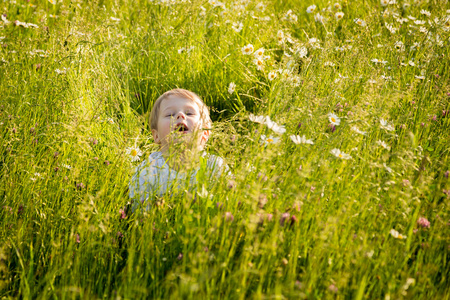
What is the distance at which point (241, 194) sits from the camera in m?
1.73

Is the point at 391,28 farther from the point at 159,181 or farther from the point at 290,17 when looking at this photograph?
the point at 159,181

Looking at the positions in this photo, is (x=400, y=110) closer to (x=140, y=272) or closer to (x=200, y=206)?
(x=200, y=206)

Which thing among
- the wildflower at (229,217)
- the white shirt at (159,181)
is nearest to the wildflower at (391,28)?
the white shirt at (159,181)

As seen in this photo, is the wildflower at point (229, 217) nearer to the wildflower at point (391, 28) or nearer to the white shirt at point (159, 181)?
the white shirt at point (159, 181)

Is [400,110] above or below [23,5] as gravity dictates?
below

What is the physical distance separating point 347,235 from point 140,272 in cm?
75

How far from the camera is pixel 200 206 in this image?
1.78 metres

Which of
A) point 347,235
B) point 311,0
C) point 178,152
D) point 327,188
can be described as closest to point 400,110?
point 327,188

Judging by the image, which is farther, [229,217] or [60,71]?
[60,71]

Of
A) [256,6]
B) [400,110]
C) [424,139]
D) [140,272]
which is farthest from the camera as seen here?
[256,6]

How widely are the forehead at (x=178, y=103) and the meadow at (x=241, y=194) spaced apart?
0.98 ft

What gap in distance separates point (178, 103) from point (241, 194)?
116 cm

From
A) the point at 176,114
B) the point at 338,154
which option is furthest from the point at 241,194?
the point at 176,114

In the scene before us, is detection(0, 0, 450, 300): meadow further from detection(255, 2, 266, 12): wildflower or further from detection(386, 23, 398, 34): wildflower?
detection(255, 2, 266, 12): wildflower
